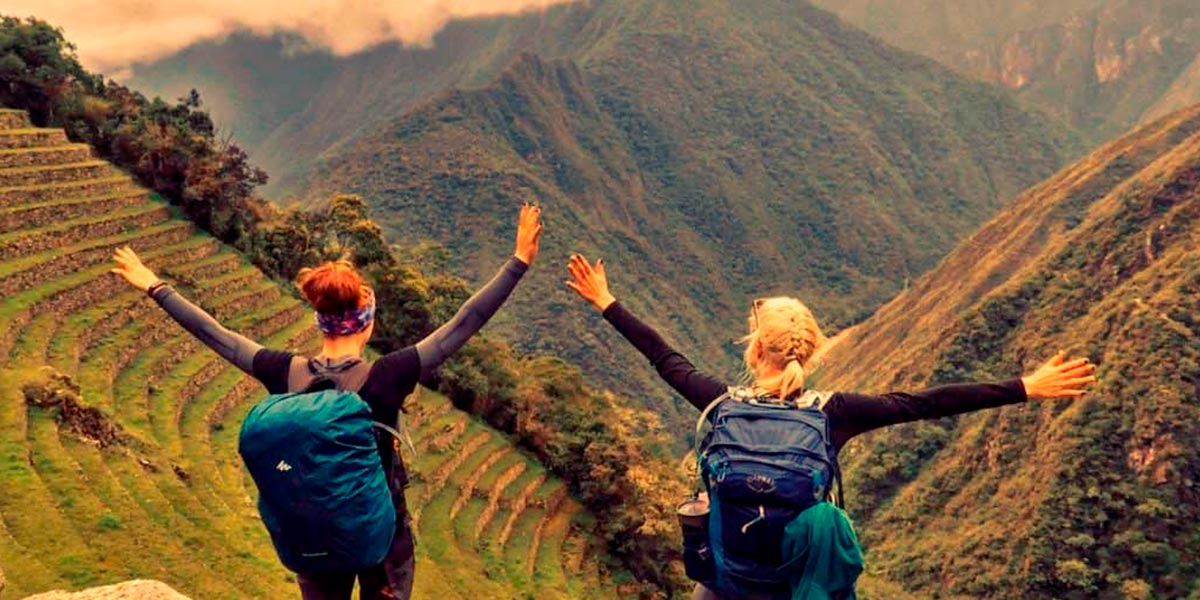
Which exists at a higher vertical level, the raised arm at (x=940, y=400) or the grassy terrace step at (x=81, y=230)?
the raised arm at (x=940, y=400)

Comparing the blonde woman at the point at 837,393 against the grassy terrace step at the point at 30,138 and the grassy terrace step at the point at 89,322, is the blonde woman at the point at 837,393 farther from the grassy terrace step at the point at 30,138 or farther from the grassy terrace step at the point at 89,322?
the grassy terrace step at the point at 30,138

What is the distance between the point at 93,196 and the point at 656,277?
154 m

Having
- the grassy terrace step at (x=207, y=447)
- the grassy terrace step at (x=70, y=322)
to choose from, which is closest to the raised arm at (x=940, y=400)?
the grassy terrace step at (x=207, y=447)

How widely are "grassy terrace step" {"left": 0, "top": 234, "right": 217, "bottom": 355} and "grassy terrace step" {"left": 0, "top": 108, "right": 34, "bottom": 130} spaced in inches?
330

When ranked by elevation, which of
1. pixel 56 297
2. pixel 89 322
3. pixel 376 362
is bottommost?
pixel 89 322

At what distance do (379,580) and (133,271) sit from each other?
237 cm

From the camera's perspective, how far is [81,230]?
73.9 feet

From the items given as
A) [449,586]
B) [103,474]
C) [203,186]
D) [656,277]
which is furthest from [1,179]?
[656,277]

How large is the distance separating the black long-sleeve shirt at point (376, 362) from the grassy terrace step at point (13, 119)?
92.2ft

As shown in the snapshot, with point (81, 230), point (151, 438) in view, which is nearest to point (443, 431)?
point (81, 230)

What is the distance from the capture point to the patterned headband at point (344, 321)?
13.8ft

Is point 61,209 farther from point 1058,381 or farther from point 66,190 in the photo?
point 1058,381

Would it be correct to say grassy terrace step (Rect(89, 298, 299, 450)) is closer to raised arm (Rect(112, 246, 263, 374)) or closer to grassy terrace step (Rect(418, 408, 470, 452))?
grassy terrace step (Rect(418, 408, 470, 452))

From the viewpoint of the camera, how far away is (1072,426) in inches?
2441
